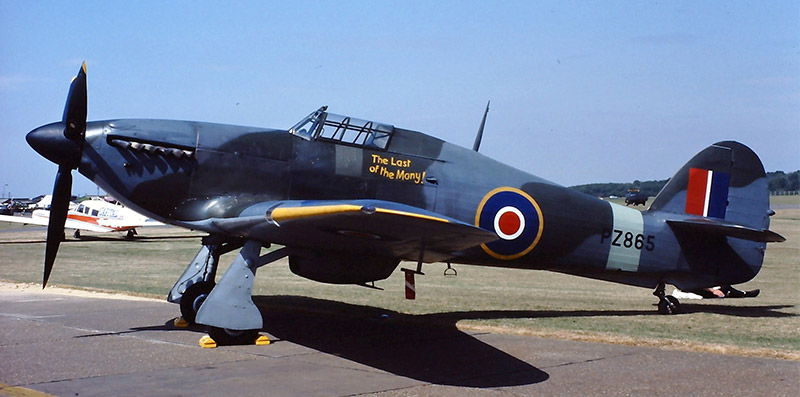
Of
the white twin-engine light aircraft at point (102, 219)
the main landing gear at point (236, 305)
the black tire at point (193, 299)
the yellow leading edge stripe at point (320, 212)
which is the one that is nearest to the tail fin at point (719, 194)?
the main landing gear at point (236, 305)

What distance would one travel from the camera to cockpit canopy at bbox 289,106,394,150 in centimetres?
977

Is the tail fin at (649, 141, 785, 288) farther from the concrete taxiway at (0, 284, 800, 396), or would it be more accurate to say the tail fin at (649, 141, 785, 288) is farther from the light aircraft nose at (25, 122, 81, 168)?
the light aircraft nose at (25, 122, 81, 168)

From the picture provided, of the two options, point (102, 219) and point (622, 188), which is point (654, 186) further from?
point (102, 219)

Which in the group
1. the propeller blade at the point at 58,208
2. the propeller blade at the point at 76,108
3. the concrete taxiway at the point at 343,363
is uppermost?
the propeller blade at the point at 76,108

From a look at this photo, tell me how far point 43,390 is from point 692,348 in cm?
637

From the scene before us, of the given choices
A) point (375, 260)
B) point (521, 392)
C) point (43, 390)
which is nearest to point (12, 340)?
point (43, 390)

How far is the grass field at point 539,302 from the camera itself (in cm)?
952

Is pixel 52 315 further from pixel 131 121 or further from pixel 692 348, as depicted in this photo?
pixel 692 348

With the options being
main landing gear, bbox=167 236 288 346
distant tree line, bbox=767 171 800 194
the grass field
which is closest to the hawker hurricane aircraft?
main landing gear, bbox=167 236 288 346

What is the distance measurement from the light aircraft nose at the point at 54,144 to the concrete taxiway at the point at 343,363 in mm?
2007

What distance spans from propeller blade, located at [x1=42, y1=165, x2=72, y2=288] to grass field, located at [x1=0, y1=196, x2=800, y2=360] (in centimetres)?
325

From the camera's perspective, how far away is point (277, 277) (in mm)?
17859

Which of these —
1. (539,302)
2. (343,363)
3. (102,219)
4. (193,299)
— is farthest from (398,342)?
(102,219)

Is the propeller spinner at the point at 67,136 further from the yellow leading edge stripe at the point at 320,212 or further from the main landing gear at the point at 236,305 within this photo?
the yellow leading edge stripe at the point at 320,212
